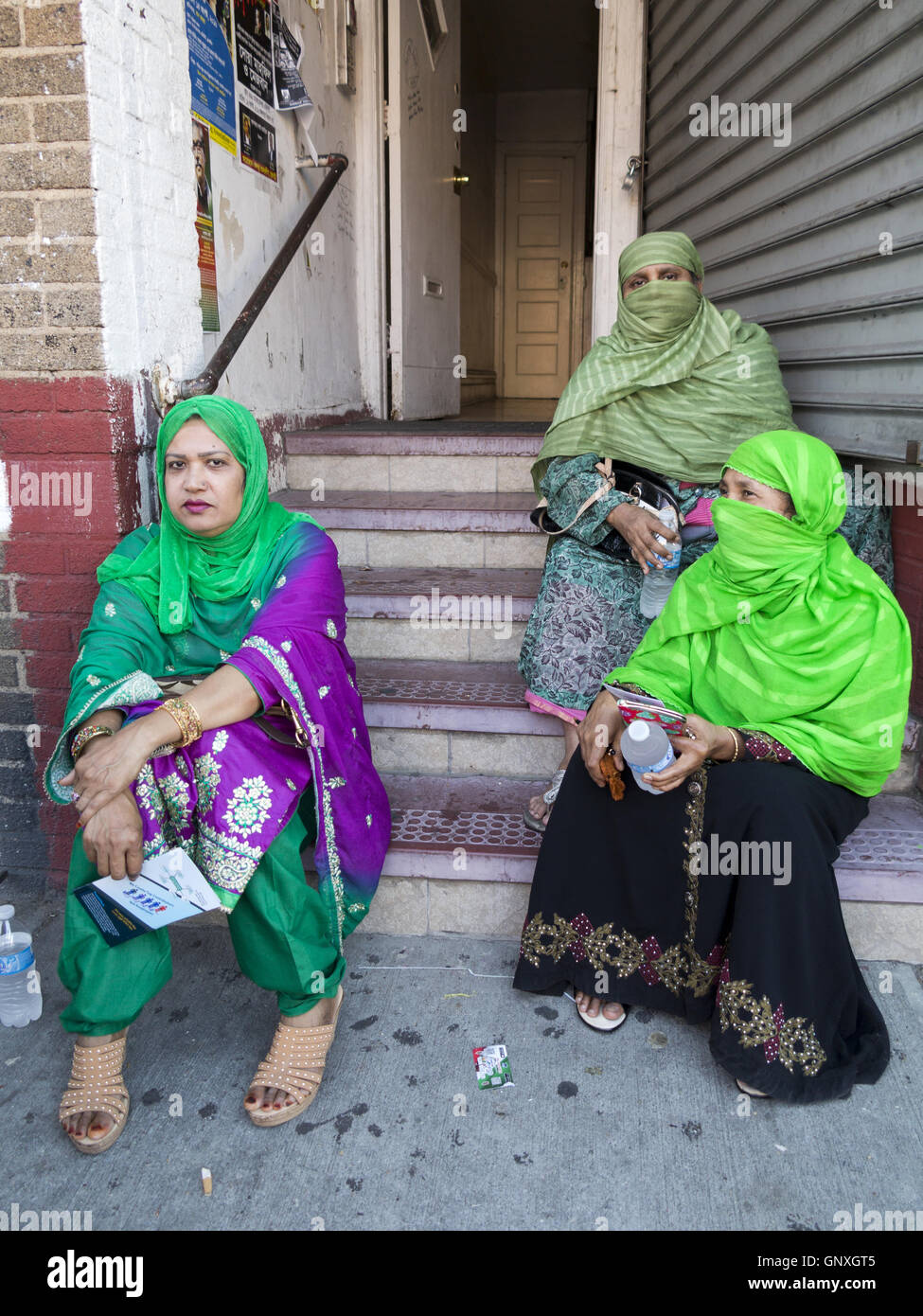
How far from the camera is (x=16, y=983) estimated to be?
1.98m

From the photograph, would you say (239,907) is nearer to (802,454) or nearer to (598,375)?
(802,454)

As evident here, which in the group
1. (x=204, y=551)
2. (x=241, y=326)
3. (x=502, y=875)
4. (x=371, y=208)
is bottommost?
(x=502, y=875)

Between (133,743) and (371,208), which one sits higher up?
(371,208)

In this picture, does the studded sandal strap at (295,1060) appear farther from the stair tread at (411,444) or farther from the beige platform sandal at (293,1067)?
the stair tread at (411,444)

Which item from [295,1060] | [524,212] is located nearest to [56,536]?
[295,1060]

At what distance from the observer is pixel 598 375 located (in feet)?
8.68

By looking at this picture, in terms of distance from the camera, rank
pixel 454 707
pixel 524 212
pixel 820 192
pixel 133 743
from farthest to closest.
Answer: pixel 524 212
pixel 820 192
pixel 454 707
pixel 133 743

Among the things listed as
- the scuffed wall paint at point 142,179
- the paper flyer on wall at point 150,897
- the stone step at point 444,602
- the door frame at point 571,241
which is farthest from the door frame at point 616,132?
the door frame at point 571,241

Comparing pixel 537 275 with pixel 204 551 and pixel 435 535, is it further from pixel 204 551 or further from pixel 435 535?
pixel 204 551

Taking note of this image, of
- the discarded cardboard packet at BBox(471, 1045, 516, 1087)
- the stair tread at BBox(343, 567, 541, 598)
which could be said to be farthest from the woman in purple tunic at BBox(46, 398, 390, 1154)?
the stair tread at BBox(343, 567, 541, 598)

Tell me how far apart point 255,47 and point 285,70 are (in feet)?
0.90

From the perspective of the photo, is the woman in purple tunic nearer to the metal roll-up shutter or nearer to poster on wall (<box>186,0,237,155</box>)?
poster on wall (<box>186,0,237,155</box>)

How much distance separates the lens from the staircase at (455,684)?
2.20 metres
